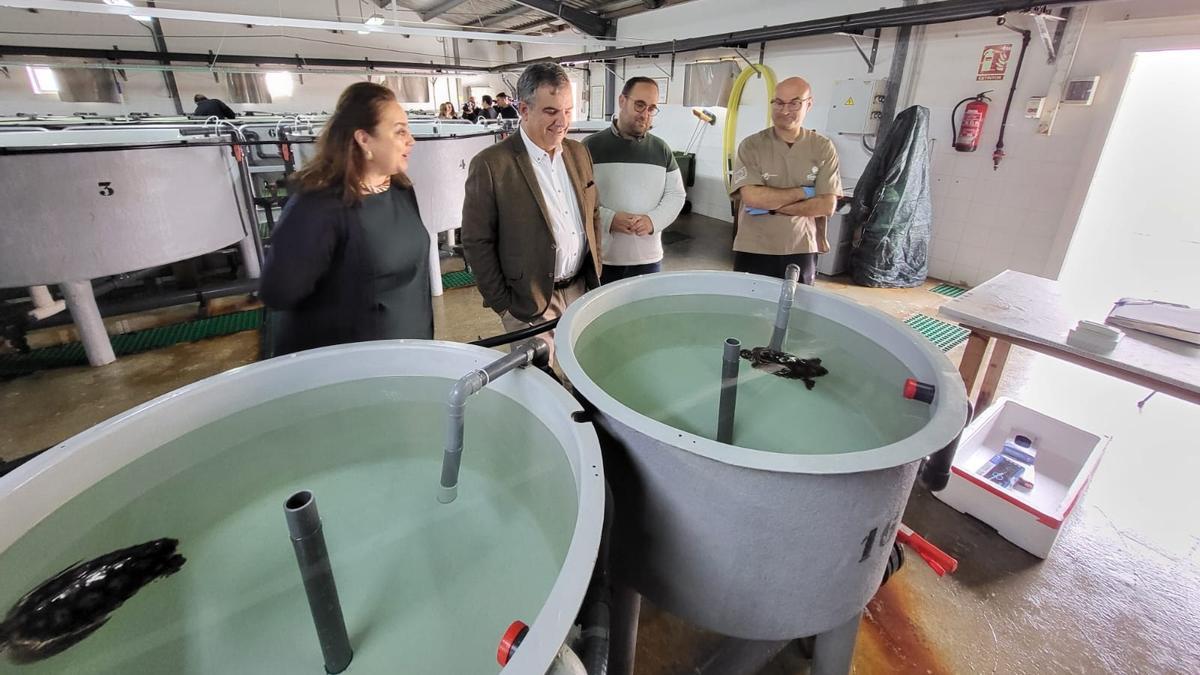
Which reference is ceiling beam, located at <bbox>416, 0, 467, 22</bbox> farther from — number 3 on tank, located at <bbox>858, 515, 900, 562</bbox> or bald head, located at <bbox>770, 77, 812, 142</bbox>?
number 3 on tank, located at <bbox>858, 515, 900, 562</bbox>

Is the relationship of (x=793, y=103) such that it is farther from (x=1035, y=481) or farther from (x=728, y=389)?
(x=1035, y=481)

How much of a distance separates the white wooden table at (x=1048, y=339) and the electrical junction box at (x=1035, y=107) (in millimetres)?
2081

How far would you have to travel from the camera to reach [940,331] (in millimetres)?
3191

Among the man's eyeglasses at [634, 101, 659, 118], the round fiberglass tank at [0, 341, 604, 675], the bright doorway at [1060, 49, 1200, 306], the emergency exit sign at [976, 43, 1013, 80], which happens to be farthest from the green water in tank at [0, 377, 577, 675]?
the emergency exit sign at [976, 43, 1013, 80]

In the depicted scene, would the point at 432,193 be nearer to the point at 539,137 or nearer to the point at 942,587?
the point at 539,137

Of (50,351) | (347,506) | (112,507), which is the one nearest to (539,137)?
(347,506)

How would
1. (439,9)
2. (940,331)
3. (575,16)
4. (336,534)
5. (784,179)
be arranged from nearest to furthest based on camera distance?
(336,534)
(784,179)
(940,331)
(575,16)
(439,9)

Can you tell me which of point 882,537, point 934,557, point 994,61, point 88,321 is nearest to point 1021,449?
point 934,557

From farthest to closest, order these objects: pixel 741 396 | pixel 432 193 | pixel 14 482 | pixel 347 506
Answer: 1. pixel 432 193
2. pixel 741 396
3. pixel 347 506
4. pixel 14 482

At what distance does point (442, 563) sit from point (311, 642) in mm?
221

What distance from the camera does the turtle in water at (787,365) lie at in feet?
4.50

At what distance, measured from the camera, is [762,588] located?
841mm

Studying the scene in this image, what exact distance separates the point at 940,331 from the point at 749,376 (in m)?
2.46

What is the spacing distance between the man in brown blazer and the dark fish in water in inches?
37.4
